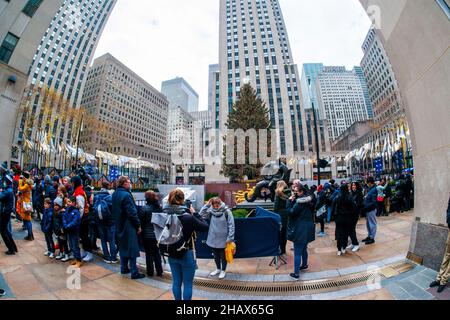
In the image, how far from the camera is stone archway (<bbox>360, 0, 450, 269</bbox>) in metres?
4.17

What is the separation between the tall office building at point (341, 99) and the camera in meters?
105

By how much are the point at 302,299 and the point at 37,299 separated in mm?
4697

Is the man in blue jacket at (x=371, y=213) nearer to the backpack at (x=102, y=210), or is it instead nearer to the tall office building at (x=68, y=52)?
the backpack at (x=102, y=210)

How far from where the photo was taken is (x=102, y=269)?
5.13m

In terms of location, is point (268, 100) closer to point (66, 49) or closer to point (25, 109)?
point (25, 109)

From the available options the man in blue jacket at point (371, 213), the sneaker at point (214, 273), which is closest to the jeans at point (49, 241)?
the sneaker at point (214, 273)

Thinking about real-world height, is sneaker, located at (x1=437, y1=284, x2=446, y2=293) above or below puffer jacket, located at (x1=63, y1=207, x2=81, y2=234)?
below

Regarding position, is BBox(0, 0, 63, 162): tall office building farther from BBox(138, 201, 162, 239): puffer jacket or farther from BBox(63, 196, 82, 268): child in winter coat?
BBox(138, 201, 162, 239): puffer jacket

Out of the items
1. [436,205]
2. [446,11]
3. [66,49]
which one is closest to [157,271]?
[436,205]

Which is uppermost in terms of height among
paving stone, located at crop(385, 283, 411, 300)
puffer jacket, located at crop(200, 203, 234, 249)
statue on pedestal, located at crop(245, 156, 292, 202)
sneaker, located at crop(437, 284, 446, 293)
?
statue on pedestal, located at crop(245, 156, 292, 202)

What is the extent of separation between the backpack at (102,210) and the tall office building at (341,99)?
113 metres

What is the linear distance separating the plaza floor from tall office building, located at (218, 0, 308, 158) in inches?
2064

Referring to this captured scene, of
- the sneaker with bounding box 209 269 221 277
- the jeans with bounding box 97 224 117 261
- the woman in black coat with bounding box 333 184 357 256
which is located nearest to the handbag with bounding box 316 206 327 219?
the woman in black coat with bounding box 333 184 357 256

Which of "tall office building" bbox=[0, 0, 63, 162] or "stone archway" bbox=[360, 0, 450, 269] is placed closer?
"stone archway" bbox=[360, 0, 450, 269]
